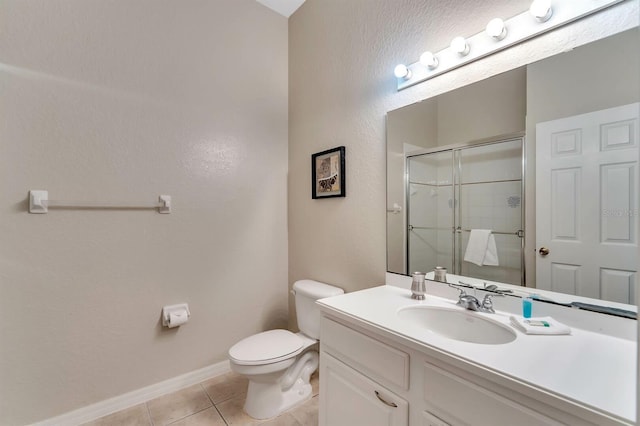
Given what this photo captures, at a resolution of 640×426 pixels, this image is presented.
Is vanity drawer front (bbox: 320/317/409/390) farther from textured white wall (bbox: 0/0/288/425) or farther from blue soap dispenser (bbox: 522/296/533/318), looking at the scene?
textured white wall (bbox: 0/0/288/425)

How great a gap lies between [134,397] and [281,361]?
1.00 metres

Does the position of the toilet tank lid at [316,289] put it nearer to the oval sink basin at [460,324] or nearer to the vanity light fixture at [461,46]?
the oval sink basin at [460,324]

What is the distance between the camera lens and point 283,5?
2.29 m

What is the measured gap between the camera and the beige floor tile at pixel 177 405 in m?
1.63

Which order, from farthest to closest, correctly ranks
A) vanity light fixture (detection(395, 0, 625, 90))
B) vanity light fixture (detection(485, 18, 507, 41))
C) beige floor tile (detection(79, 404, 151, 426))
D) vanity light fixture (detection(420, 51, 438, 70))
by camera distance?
beige floor tile (detection(79, 404, 151, 426))
vanity light fixture (detection(420, 51, 438, 70))
vanity light fixture (detection(485, 18, 507, 41))
vanity light fixture (detection(395, 0, 625, 90))

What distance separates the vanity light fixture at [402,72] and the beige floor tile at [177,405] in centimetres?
226

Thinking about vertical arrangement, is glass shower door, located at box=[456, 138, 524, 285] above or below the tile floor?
above

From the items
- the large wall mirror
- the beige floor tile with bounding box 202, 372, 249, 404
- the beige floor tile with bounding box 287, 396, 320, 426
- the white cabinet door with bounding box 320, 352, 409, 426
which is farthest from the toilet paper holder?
the large wall mirror

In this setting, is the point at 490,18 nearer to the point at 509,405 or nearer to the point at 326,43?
the point at 326,43

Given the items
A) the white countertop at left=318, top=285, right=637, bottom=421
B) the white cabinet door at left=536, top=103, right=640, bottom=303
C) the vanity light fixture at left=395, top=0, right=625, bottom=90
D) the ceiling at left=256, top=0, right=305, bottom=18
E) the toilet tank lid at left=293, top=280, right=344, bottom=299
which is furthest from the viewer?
the ceiling at left=256, top=0, right=305, bottom=18

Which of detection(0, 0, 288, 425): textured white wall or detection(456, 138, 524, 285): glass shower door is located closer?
detection(456, 138, 524, 285): glass shower door

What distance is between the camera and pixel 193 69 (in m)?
1.97

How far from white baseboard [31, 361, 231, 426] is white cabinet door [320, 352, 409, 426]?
44.5 inches

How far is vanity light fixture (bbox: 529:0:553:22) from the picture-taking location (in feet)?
3.33
